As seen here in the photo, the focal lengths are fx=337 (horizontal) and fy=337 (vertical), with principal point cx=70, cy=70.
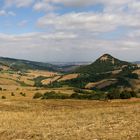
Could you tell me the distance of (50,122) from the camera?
36531mm

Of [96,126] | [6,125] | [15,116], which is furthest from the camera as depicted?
[15,116]

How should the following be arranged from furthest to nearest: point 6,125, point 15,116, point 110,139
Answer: point 15,116 → point 6,125 → point 110,139

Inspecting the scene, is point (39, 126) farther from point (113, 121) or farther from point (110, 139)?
point (110, 139)

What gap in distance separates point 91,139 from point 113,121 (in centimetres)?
909

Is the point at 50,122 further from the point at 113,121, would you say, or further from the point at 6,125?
the point at 113,121

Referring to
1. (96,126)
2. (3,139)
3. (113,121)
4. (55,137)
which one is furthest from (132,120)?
(3,139)

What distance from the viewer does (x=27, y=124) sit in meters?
35.8

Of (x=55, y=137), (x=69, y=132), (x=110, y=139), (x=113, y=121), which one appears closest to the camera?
(x=110, y=139)

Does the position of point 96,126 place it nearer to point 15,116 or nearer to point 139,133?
point 139,133

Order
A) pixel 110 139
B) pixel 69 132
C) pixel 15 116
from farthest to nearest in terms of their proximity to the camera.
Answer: pixel 15 116, pixel 69 132, pixel 110 139

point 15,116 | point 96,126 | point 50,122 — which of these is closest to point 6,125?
point 50,122

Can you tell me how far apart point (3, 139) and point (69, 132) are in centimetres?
551

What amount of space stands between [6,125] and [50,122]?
469 cm

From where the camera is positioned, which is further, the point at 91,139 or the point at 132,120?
the point at 132,120
